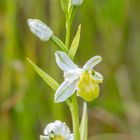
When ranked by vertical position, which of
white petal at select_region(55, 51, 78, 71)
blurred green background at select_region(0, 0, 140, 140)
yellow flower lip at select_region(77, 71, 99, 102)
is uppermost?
blurred green background at select_region(0, 0, 140, 140)

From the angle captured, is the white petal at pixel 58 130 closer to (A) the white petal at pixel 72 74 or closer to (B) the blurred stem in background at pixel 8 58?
(A) the white petal at pixel 72 74

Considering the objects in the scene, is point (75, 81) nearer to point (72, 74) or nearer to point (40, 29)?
point (72, 74)

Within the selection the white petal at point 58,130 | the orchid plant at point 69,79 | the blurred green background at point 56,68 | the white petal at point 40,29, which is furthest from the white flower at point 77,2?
the blurred green background at point 56,68

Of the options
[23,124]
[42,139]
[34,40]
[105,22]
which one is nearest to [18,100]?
[23,124]

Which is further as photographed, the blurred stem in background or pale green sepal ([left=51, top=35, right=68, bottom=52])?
the blurred stem in background

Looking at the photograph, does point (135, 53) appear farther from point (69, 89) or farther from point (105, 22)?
point (69, 89)

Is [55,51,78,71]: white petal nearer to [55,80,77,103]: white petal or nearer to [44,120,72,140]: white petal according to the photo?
[55,80,77,103]: white petal

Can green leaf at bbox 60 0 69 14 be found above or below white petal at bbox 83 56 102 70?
above

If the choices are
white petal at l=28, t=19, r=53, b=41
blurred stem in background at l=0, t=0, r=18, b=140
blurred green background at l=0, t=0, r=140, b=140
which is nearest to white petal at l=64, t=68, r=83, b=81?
white petal at l=28, t=19, r=53, b=41
